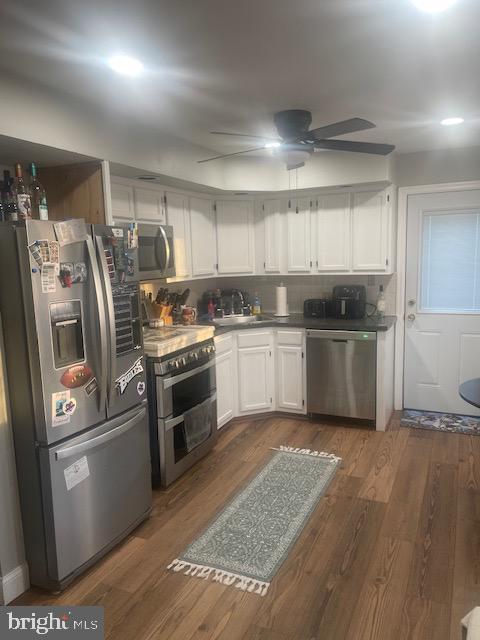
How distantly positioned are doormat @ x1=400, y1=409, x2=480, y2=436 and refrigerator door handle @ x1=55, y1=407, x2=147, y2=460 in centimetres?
262

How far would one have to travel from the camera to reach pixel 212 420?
12.0ft

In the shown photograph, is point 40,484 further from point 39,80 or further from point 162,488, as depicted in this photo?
point 39,80

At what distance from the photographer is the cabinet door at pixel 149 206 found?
3469 millimetres

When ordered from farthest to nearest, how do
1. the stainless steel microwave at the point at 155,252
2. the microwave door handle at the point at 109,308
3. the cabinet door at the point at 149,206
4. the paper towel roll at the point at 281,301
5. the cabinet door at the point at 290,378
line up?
1. the paper towel roll at the point at 281,301
2. the cabinet door at the point at 290,378
3. the cabinet door at the point at 149,206
4. the stainless steel microwave at the point at 155,252
5. the microwave door handle at the point at 109,308

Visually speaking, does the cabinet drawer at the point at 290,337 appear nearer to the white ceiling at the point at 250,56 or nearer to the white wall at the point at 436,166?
the white wall at the point at 436,166

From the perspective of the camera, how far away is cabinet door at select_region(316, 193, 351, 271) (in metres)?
4.30

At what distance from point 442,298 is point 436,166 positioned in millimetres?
1196

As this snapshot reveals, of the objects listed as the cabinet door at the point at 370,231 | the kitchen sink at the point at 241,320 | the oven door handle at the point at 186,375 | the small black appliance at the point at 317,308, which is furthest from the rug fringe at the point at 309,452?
the cabinet door at the point at 370,231

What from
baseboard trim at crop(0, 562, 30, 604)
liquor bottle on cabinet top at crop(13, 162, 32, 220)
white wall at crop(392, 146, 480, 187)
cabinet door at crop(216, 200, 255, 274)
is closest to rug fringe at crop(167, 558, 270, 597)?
baseboard trim at crop(0, 562, 30, 604)

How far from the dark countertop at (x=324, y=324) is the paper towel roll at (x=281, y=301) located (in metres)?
0.16

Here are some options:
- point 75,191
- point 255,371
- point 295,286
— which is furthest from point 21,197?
point 295,286

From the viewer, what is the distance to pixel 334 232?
4348 millimetres

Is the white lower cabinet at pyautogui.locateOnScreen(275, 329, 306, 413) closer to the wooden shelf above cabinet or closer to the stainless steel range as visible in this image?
the stainless steel range

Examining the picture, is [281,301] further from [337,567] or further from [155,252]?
[337,567]
